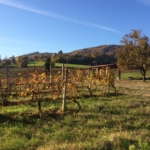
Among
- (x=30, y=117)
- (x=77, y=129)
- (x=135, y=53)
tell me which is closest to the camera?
(x=77, y=129)

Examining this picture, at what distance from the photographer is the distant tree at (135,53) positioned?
31422 mm

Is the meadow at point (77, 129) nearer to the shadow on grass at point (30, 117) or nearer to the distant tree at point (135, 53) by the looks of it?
the shadow on grass at point (30, 117)

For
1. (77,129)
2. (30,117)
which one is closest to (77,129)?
(77,129)

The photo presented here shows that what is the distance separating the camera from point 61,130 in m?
6.22

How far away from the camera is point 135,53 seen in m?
31.7

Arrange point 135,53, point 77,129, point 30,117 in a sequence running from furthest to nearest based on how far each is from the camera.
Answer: point 135,53 → point 30,117 → point 77,129

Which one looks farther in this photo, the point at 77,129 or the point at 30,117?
the point at 30,117

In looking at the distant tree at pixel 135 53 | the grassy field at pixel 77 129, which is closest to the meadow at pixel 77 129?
the grassy field at pixel 77 129

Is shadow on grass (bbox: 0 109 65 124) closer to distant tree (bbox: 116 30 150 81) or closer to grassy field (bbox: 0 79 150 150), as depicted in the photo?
grassy field (bbox: 0 79 150 150)

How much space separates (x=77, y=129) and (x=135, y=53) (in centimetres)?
2716

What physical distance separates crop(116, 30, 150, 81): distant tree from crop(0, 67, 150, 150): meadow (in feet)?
77.1

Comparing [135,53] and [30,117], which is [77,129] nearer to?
[30,117]

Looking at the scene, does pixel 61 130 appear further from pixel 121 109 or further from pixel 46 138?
pixel 121 109

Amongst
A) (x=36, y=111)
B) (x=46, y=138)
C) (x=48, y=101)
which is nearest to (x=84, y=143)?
(x=46, y=138)
